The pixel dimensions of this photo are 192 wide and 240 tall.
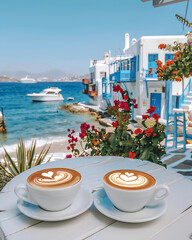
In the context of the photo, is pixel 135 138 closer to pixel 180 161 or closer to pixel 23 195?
pixel 23 195

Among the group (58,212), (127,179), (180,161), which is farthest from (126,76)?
(58,212)

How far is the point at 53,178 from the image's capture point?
3.44ft

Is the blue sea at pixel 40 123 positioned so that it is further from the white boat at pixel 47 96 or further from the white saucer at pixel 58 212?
the white saucer at pixel 58 212

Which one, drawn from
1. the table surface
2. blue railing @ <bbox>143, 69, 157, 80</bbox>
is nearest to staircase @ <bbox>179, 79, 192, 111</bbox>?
blue railing @ <bbox>143, 69, 157, 80</bbox>

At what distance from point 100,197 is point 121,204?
0.18 metres

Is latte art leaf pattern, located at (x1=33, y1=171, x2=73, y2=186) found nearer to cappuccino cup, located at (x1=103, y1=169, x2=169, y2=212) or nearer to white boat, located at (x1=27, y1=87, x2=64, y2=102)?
cappuccino cup, located at (x1=103, y1=169, x2=169, y2=212)

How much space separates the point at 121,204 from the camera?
3.20 feet

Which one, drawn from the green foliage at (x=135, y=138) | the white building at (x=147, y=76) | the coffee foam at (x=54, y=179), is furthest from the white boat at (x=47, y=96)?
the coffee foam at (x=54, y=179)

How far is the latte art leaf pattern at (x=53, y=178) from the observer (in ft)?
3.30

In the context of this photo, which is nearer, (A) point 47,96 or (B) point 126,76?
(B) point 126,76

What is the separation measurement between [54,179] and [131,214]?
1.27ft

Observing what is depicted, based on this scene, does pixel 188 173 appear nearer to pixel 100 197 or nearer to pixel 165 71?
pixel 165 71

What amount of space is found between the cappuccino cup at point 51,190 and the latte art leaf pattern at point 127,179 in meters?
0.17

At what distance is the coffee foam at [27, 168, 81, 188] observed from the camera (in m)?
0.98
